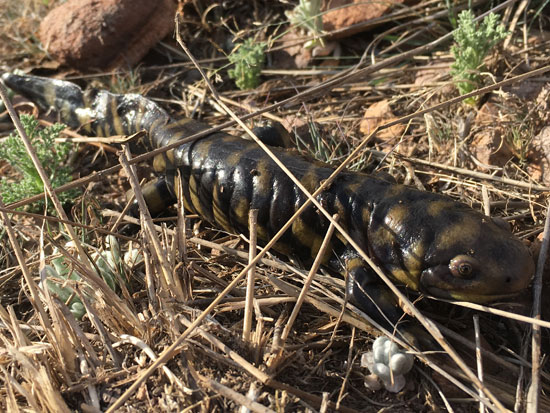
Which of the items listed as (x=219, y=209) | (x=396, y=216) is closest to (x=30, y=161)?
(x=219, y=209)

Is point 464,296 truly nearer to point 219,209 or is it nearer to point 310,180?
point 310,180

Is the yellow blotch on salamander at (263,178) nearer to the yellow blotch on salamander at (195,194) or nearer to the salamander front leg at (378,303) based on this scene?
the yellow blotch on salamander at (195,194)

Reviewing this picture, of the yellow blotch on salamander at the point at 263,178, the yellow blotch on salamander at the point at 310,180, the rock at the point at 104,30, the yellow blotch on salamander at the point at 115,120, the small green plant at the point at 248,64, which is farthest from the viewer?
the rock at the point at 104,30

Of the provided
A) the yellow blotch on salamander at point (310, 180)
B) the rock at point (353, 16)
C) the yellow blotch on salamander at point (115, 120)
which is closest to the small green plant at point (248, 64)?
the rock at point (353, 16)

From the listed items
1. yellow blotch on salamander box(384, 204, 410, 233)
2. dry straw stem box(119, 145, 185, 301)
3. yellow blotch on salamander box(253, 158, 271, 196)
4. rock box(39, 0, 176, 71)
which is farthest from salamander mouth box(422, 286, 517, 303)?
rock box(39, 0, 176, 71)

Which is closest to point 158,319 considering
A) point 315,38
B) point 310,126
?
point 310,126
